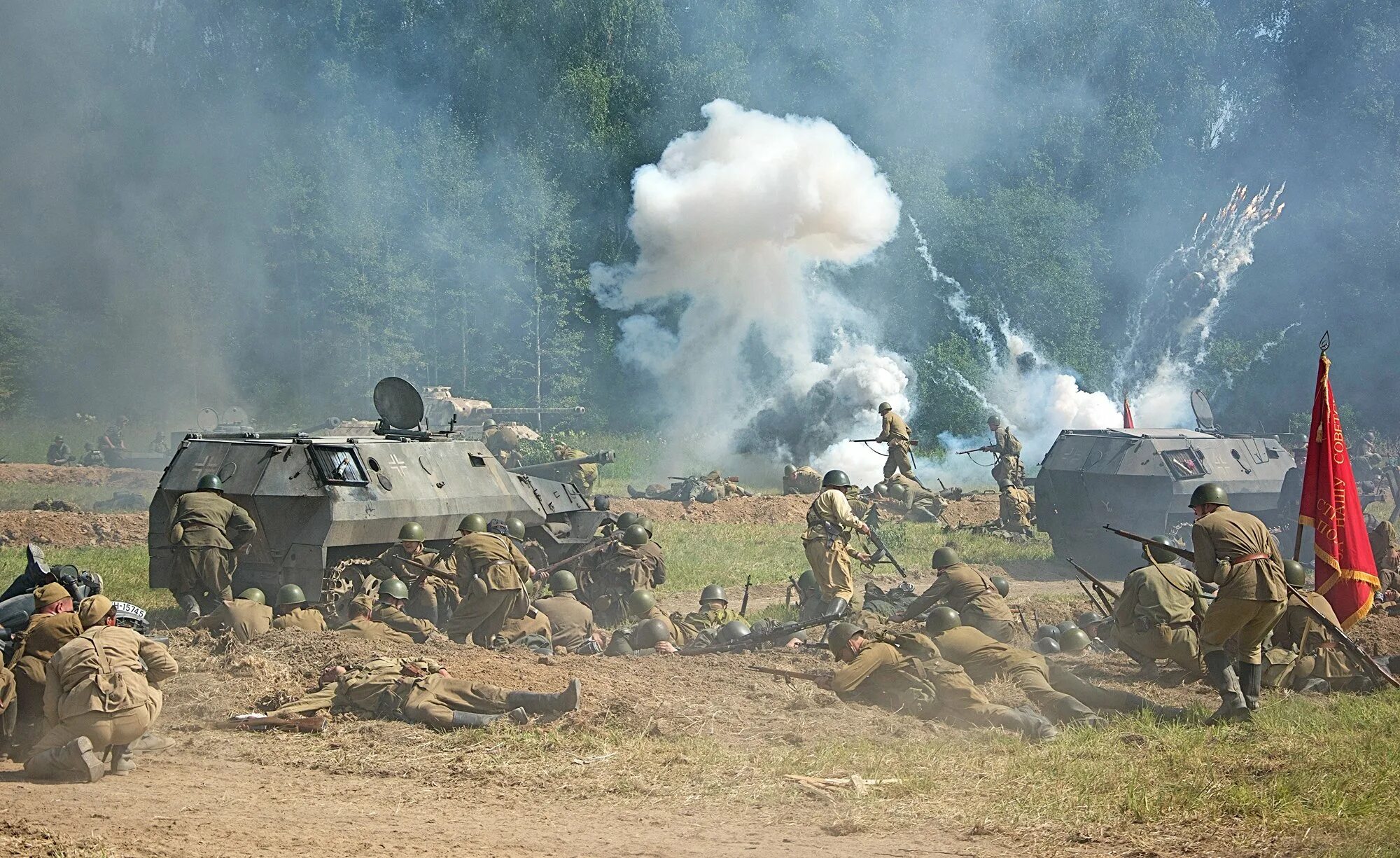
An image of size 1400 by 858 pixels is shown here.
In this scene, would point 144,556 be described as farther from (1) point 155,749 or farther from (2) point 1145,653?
(2) point 1145,653

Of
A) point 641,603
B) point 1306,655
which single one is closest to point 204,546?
point 641,603

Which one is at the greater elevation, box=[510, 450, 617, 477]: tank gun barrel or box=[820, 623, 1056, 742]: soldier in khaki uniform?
box=[510, 450, 617, 477]: tank gun barrel

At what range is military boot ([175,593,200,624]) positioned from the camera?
13.6 metres

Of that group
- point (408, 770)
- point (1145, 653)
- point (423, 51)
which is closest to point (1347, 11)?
point (423, 51)

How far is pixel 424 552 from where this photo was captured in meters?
14.5

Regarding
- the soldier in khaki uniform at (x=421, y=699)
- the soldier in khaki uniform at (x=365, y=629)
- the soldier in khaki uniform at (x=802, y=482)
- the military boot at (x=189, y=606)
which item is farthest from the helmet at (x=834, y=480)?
the soldier in khaki uniform at (x=802, y=482)

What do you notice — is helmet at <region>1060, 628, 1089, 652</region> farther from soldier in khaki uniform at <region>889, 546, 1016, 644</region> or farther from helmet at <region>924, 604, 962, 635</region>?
helmet at <region>924, 604, 962, 635</region>

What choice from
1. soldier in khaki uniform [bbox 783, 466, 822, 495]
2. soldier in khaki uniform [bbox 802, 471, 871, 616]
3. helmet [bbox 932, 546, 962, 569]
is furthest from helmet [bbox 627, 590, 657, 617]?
soldier in khaki uniform [bbox 783, 466, 822, 495]

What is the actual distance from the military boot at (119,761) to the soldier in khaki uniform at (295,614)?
3.91m

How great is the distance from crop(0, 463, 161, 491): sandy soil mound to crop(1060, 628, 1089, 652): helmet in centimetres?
2344

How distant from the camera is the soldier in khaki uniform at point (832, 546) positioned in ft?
47.3

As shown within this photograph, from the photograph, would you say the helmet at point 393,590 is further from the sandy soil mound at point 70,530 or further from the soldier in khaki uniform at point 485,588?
the sandy soil mound at point 70,530

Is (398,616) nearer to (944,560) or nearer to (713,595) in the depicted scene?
(713,595)

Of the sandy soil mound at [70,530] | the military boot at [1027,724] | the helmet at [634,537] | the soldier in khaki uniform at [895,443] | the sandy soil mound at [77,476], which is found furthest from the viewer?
the sandy soil mound at [77,476]
